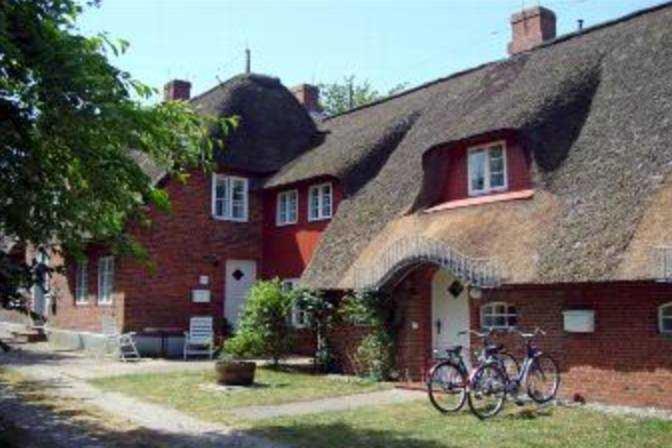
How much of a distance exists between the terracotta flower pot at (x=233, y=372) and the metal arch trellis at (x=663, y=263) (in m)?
8.85

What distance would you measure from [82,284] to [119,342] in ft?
16.3

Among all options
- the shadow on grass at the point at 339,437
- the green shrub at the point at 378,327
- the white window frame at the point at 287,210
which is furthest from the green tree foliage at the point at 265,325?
the shadow on grass at the point at 339,437

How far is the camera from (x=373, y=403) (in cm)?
1527

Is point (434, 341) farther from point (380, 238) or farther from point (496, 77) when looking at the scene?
point (496, 77)

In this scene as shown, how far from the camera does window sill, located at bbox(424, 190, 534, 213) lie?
17.2 metres

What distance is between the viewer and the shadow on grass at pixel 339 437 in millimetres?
11352

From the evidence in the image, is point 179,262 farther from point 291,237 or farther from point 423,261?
point 423,261

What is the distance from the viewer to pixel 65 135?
33.0 feet

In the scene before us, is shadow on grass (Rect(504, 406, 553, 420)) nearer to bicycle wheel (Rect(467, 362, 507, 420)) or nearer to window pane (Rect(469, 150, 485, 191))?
bicycle wheel (Rect(467, 362, 507, 420))

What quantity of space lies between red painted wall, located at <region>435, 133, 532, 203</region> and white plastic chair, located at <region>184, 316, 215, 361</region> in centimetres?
923

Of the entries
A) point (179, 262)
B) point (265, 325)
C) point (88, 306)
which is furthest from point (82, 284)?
point (265, 325)

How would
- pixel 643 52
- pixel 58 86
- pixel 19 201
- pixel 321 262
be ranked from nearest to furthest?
pixel 58 86, pixel 19 201, pixel 643 52, pixel 321 262

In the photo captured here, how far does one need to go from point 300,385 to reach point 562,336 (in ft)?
19.2

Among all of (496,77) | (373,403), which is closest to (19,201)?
(373,403)
